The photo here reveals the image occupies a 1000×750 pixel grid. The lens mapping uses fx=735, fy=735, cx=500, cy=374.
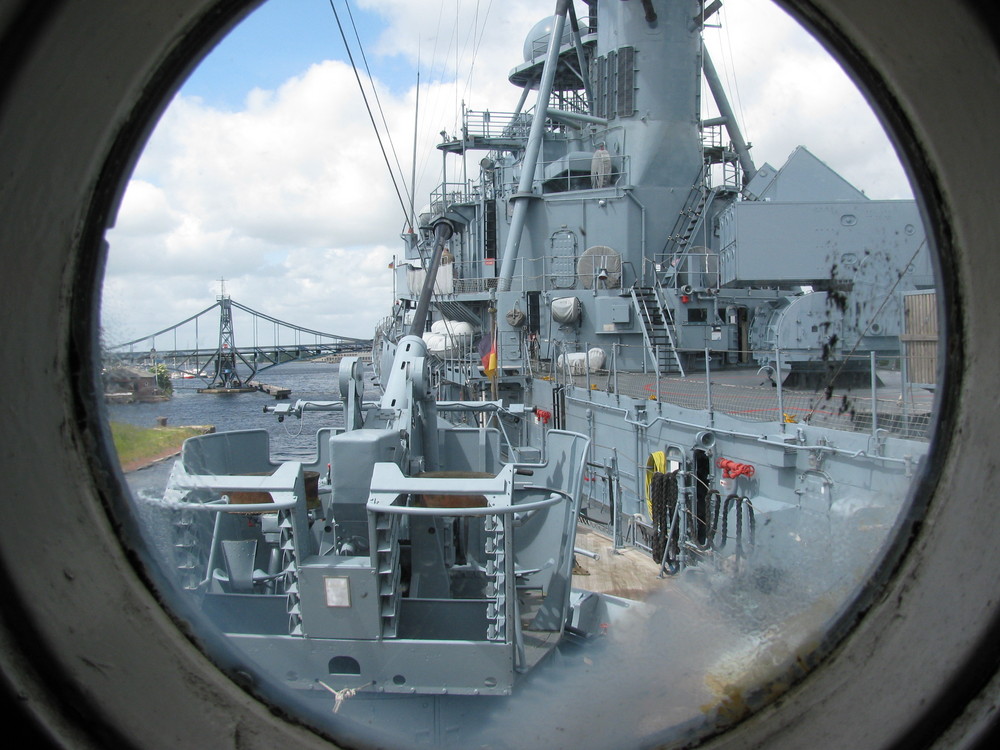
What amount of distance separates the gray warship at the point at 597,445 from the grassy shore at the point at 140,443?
8.8 inches

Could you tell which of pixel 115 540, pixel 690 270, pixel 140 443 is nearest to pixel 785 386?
pixel 140 443

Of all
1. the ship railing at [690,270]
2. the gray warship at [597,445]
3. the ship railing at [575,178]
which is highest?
the ship railing at [575,178]

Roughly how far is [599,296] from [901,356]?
15116 millimetres

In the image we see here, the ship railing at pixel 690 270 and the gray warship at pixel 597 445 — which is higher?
the ship railing at pixel 690 270

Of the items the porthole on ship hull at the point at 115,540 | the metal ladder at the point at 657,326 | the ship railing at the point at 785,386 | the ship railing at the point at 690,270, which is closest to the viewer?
the porthole on ship hull at the point at 115,540

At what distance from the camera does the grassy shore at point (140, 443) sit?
1.28 meters

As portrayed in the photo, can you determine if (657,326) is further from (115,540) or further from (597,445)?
(115,540)

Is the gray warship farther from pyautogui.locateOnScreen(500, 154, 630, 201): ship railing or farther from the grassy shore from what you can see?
the grassy shore

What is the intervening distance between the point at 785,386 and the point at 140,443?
550 cm

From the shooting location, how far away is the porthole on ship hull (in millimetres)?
1125

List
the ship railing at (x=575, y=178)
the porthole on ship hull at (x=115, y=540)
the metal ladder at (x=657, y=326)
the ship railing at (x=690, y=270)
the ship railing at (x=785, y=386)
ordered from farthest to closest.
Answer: the ship railing at (x=575, y=178), the ship railing at (x=690, y=270), the metal ladder at (x=657, y=326), the ship railing at (x=785, y=386), the porthole on ship hull at (x=115, y=540)

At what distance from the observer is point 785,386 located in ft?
19.6

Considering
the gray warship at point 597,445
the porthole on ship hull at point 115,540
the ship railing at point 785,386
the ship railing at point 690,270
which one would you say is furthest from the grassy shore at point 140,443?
the ship railing at point 690,270

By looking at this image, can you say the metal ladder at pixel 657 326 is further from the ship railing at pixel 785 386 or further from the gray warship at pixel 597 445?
the ship railing at pixel 785 386
